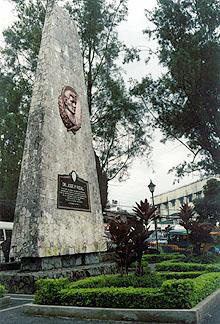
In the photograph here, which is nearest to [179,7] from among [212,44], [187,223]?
[212,44]

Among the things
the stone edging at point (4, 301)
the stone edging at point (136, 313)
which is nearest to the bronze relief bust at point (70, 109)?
the stone edging at point (4, 301)

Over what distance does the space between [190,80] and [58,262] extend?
13893mm

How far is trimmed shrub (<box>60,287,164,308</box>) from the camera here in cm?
602

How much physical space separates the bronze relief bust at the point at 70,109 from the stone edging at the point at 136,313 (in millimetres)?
6996

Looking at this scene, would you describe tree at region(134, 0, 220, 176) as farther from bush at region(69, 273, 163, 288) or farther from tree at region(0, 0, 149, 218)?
bush at region(69, 273, 163, 288)

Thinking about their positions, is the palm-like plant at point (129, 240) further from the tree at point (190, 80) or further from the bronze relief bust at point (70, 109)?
the tree at point (190, 80)

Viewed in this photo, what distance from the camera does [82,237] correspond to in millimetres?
12086

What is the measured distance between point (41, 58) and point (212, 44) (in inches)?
458

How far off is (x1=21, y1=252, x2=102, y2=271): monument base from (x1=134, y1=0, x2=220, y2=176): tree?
37.8ft

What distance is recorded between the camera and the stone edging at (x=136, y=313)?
216 inches

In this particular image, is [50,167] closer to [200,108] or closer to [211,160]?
[200,108]

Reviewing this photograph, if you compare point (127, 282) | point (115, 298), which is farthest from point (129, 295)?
point (127, 282)

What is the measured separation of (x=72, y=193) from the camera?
39.4 feet

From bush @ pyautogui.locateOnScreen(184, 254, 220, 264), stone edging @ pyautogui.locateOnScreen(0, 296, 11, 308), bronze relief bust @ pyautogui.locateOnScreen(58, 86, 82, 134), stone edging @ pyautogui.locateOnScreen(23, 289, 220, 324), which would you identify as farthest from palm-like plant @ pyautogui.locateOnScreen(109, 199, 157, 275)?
bush @ pyautogui.locateOnScreen(184, 254, 220, 264)
